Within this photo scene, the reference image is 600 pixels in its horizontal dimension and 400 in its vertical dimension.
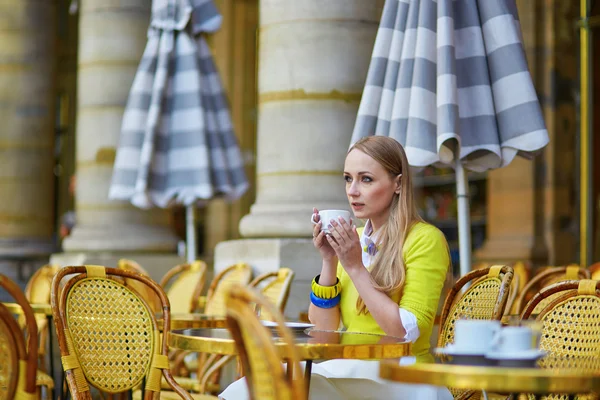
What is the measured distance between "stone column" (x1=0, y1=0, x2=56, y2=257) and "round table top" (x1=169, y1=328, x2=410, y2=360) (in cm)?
888

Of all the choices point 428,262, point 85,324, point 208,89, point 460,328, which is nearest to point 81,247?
point 208,89

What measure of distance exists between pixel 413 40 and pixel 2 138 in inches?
288

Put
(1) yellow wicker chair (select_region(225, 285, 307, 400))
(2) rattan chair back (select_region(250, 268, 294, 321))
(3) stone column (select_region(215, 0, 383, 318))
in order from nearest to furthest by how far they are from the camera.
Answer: (1) yellow wicker chair (select_region(225, 285, 307, 400)) → (2) rattan chair back (select_region(250, 268, 294, 321)) → (3) stone column (select_region(215, 0, 383, 318))

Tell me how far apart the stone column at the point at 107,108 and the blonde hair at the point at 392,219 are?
5806mm

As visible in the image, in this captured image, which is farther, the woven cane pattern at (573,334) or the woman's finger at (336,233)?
the woman's finger at (336,233)

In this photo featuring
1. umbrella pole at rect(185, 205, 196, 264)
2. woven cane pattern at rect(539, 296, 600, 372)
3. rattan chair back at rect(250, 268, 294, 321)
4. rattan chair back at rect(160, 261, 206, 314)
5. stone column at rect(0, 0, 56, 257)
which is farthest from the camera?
stone column at rect(0, 0, 56, 257)

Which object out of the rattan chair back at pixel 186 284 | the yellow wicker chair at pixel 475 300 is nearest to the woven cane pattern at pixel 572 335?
the yellow wicker chair at pixel 475 300

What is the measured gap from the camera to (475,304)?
3684 mm

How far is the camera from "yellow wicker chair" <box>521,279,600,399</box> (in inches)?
114

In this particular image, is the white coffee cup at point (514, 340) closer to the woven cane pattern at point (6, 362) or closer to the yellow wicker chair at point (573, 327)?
the yellow wicker chair at point (573, 327)

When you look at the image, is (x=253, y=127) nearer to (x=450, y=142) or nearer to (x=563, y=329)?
(x=450, y=142)

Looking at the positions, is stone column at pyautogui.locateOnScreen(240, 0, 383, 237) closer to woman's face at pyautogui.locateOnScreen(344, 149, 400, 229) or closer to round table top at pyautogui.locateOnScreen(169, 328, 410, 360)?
woman's face at pyautogui.locateOnScreen(344, 149, 400, 229)

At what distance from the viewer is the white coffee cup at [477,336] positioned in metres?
2.36

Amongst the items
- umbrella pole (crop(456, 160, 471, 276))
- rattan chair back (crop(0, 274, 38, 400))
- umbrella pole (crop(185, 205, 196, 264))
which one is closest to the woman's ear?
rattan chair back (crop(0, 274, 38, 400))
